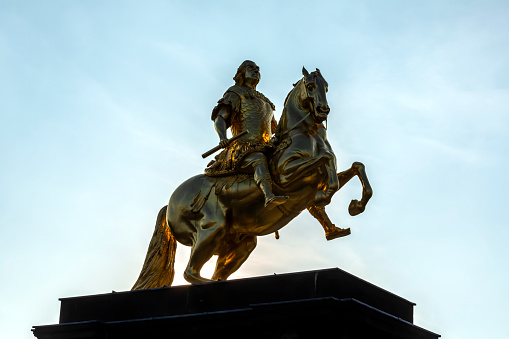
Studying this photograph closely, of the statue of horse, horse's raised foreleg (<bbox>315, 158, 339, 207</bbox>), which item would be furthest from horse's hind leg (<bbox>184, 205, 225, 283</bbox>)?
horse's raised foreleg (<bbox>315, 158, 339, 207</bbox>)

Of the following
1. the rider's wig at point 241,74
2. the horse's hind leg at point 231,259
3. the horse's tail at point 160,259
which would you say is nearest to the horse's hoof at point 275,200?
the horse's hind leg at point 231,259

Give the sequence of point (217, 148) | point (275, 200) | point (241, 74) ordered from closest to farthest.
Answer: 1. point (275, 200)
2. point (217, 148)
3. point (241, 74)

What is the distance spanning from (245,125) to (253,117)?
7.1 inches

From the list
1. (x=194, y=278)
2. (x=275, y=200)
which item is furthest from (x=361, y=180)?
(x=194, y=278)

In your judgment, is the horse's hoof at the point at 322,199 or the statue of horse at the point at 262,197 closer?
the horse's hoof at the point at 322,199

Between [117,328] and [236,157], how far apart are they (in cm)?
321

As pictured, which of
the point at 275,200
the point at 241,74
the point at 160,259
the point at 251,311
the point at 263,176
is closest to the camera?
the point at 251,311

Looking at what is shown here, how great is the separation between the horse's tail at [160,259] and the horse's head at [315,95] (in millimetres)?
2838

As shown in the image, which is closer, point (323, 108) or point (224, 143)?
point (323, 108)

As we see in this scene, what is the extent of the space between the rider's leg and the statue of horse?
176mm

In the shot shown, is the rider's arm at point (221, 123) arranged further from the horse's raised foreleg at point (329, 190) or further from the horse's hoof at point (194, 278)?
the horse's hoof at point (194, 278)

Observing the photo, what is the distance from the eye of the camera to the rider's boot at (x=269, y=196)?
15133mm

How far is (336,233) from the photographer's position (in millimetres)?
15734

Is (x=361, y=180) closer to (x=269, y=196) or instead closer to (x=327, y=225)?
(x=327, y=225)
